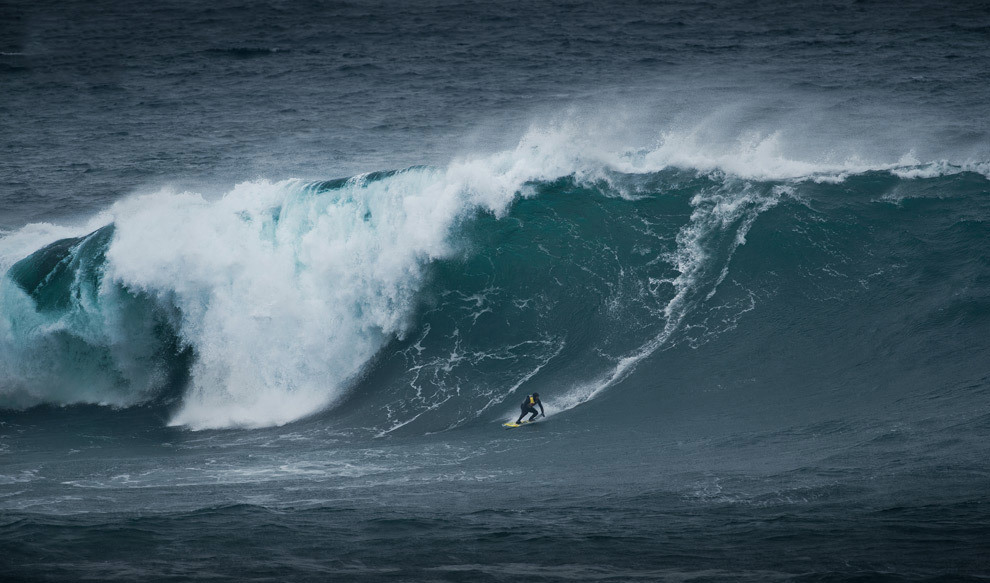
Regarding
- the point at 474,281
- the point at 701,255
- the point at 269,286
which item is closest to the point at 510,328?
the point at 474,281

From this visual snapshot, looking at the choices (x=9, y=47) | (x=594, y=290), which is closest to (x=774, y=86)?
(x=594, y=290)

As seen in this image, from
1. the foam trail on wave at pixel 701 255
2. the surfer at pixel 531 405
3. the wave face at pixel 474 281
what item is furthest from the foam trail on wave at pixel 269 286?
the surfer at pixel 531 405

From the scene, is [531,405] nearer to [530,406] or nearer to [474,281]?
[530,406]

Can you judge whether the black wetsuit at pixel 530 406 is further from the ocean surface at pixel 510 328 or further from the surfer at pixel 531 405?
the ocean surface at pixel 510 328

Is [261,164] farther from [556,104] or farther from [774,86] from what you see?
[774,86]

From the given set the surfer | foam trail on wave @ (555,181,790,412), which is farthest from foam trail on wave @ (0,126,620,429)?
the surfer

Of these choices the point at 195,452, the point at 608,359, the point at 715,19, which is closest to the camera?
the point at 195,452
